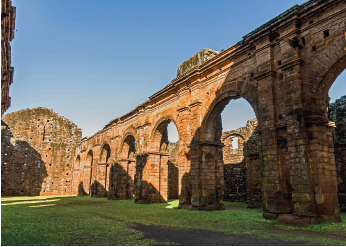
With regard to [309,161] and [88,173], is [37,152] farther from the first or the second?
[309,161]

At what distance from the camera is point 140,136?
17531 millimetres

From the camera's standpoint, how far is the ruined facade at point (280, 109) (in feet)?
24.5

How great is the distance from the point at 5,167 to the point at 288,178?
27658 mm

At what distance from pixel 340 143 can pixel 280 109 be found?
503 centimetres

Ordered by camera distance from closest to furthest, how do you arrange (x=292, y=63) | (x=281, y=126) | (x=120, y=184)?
1. (x=292, y=63)
2. (x=281, y=126)
3. (x=120, y=184)

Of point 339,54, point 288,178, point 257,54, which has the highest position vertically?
point 257,54

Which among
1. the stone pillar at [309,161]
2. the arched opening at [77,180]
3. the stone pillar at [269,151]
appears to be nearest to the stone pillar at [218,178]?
the stone pillar at [269,151]

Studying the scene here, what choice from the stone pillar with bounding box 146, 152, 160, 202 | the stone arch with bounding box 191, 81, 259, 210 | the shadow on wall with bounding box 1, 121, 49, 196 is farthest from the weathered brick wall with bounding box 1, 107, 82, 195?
the stone arch with bounding box 191, 81, 259, 210

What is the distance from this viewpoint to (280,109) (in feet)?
28.2

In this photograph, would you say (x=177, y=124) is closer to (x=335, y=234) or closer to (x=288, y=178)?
(x=288, y=178)

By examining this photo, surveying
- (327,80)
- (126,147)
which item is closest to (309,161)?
(327,80)

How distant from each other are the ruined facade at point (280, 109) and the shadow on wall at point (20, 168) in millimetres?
21269

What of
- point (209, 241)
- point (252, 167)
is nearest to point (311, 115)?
point (209, 241)

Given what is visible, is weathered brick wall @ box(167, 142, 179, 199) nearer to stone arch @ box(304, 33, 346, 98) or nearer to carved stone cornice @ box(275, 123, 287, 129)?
carved stone cornice @ box(275, 123, 287, 129)
